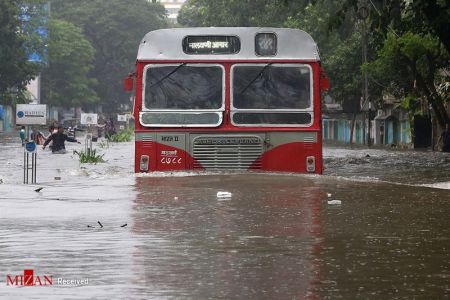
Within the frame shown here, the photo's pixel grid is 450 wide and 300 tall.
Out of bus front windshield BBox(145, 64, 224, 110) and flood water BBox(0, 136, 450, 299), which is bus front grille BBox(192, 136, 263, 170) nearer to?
bus front windshield BBox(145, 64, 224, 110)

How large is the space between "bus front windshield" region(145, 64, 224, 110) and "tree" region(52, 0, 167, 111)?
98.4 metres

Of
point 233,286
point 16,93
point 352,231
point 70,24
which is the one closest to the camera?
point 233,286

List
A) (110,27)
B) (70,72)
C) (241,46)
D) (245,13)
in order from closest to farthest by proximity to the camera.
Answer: (241,46), (245,13), (70,72), (110,27)

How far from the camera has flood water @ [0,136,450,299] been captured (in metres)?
6.85

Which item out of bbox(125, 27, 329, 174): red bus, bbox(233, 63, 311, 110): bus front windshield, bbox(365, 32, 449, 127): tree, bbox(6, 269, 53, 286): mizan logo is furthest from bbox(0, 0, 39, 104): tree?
bbox(6, 269, 53, 286): mizan logo

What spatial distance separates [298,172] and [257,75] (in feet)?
5.44

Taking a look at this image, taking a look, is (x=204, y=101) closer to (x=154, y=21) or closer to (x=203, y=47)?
(x=203, y=47)

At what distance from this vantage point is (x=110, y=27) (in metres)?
117

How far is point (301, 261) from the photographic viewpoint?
7.90 m

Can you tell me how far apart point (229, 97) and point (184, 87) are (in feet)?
2.38

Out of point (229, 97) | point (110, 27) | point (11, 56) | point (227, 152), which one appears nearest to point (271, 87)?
point (229, 97)

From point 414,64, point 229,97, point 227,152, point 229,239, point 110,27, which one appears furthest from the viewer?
point 110,27

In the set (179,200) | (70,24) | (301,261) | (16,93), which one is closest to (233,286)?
(301,261)

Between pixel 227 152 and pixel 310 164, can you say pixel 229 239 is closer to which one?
pixel 227 152
